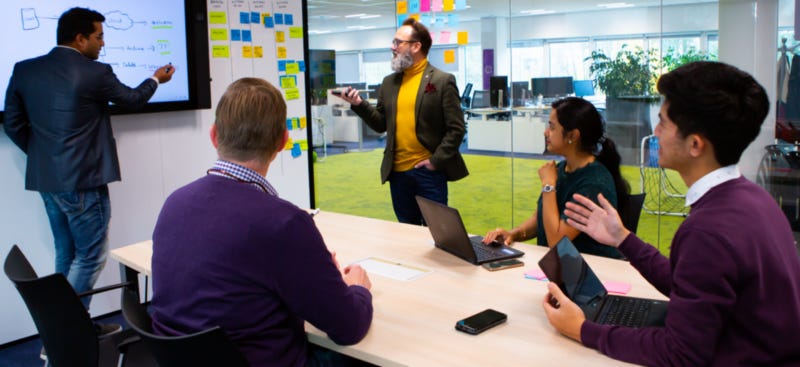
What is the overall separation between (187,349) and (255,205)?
334mm

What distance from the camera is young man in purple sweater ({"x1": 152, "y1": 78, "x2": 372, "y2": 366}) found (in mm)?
1544

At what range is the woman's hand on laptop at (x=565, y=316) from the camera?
1657 mm

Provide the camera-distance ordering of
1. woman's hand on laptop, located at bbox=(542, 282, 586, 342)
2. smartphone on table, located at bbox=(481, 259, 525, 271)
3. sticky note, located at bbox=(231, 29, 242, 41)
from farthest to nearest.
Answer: sticky note, located at bbox=(231, 29, 242, 41)
smartphone on table, located at bbox=(481, 259, 525, 271)
woman's hand on laptop, located at bbox=(542, 282, 586, 342)

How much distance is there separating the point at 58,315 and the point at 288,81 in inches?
124

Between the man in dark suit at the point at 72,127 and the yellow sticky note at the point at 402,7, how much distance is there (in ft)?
7.26

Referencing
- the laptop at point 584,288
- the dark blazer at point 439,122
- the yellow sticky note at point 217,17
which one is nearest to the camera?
the laptop at point 584,288

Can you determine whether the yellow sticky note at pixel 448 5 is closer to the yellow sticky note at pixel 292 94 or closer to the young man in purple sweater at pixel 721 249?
the yellow sticky note at pixel 292 94

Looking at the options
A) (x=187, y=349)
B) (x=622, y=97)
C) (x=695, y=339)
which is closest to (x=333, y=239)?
(x=187, y=349)

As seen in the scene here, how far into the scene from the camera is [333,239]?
278cm

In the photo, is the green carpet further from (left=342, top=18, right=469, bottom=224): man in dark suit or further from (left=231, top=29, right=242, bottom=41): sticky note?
(left=342, top=18, right=469, bottom=224): man in dark suit

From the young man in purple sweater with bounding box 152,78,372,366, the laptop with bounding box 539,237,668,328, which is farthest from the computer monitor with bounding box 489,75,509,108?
the young man in purple sweater with bounding box 152,78,372,366

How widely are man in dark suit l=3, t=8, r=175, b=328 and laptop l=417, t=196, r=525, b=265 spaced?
5.78 feet

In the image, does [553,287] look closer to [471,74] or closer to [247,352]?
[247,352]

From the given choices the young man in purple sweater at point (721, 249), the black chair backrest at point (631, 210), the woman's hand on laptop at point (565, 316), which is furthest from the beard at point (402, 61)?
the young man in purple sweater at point (721, 249)
